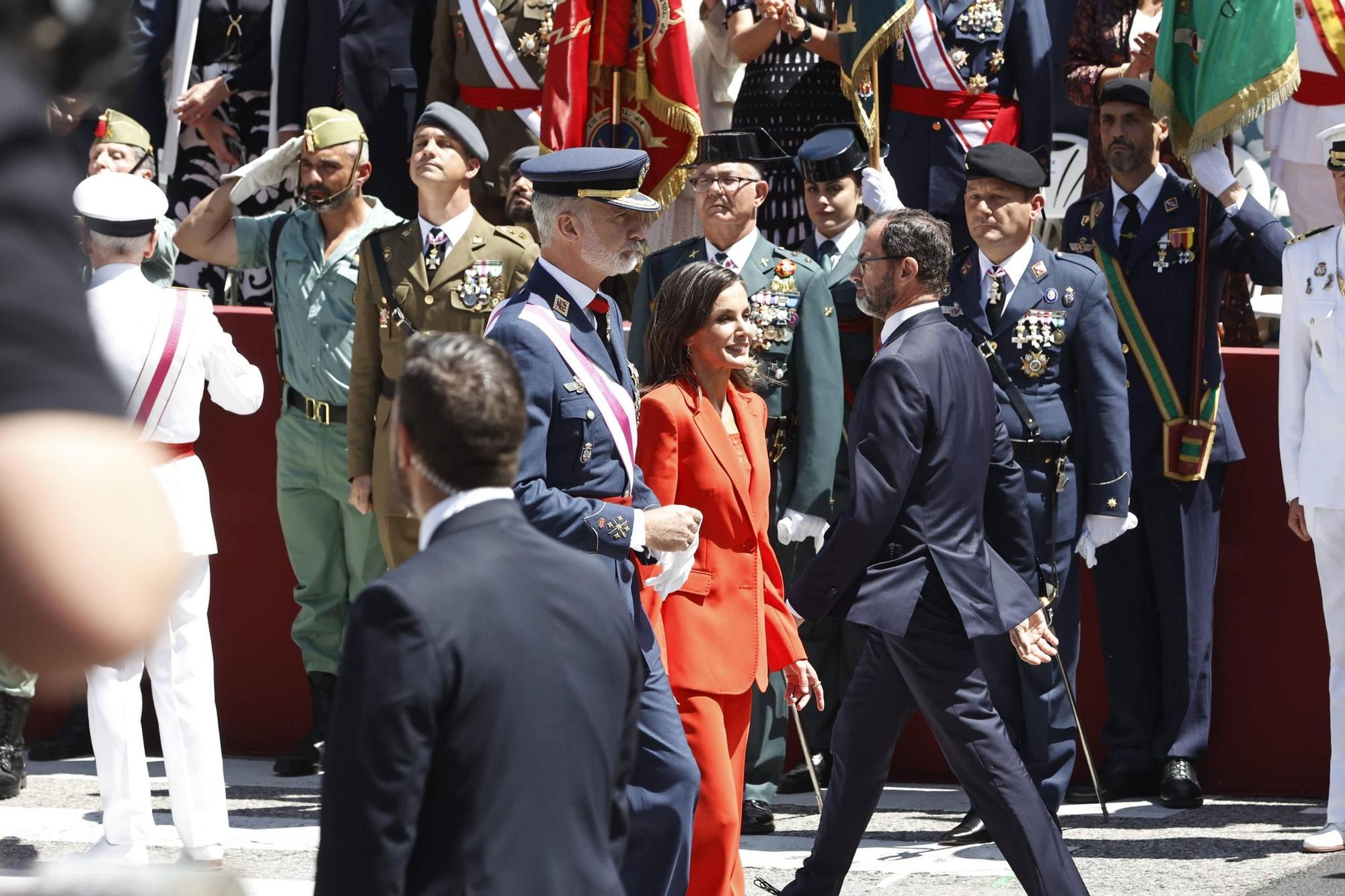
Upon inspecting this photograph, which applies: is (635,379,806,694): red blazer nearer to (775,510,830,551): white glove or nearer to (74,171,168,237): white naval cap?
(775,510,830,551): white glove

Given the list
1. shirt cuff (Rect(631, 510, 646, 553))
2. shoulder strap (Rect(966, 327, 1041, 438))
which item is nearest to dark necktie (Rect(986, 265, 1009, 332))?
shoulder strap (Rect(966, 327, 1041, 438))

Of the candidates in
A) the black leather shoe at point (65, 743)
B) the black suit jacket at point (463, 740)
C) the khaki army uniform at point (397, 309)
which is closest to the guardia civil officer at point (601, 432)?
the black suit jacket at point (463, 740)

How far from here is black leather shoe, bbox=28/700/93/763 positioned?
28.1ft

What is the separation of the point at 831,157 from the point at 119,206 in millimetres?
2937

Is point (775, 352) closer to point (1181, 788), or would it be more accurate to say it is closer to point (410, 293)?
point (410, 293)

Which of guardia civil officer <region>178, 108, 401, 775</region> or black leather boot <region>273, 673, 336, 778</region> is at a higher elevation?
guardia civil officer <region>178, 108, 401, 775</region>

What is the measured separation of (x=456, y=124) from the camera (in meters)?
7.64

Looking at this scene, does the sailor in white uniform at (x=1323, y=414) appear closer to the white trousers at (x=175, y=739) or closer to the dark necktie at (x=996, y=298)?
the dark necktie at (x=996, y=298)

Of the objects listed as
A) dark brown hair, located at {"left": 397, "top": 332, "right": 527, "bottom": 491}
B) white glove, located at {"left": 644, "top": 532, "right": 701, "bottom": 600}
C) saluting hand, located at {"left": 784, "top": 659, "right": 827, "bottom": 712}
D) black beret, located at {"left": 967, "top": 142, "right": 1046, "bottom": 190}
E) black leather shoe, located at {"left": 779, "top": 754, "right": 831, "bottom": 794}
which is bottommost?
black leather shoe, located at {"left": 779, "top": 754, "right": 831, "bottom": 794}

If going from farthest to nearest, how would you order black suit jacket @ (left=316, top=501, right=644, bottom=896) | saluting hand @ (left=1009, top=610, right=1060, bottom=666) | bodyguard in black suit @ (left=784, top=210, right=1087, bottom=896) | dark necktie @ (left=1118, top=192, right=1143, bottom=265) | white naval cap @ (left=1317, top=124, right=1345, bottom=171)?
dark necktie @ (left=1118, top=192, right=1143, bottom=265)
white naval cap @ (left=1317, top=124, right=1345, bottom=171)
saluting hand @ (left=1009, top=610, right=1060, bottom=666)
bodyguard in black suit @ (left=784, top=210, right=1087, bottom=896)
black suit jacket @ (left=316, top=501, right=644, bottom=896)

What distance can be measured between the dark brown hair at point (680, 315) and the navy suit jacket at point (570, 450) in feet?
1.83

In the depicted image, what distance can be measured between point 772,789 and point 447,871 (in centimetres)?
456

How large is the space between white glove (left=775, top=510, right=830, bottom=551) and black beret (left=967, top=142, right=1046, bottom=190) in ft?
4.74

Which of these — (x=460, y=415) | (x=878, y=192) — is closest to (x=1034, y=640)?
(x=878, y=192)
